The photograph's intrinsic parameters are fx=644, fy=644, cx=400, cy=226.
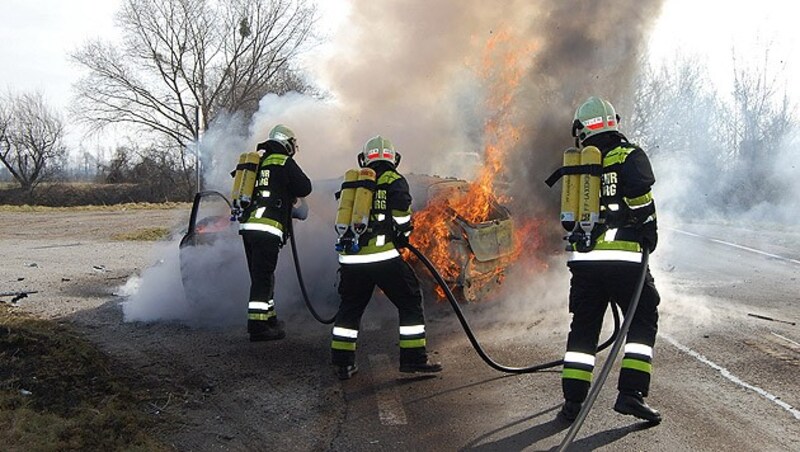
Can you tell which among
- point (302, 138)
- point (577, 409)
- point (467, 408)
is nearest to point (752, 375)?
point (577, 409)

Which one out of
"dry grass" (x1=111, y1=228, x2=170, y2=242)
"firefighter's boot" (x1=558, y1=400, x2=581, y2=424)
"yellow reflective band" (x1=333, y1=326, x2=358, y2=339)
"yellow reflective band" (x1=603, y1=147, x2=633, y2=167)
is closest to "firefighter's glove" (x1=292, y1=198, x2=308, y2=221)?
"yellow reflective band" (x1=333, y1=326, x2=358, y2=339)

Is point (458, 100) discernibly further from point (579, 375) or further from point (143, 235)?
point (143, 235)

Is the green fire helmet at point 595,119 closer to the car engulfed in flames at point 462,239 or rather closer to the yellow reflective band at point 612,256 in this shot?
the yellow reflective band at point 612,256

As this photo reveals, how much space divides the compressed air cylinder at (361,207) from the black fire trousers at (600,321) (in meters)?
1.76

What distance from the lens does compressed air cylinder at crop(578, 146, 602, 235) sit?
14.4ft

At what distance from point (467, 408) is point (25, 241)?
16.0 metres

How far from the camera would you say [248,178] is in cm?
651

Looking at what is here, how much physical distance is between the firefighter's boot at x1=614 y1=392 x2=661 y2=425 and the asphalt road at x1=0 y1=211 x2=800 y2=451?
0.09 metres

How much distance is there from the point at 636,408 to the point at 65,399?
3.86 m

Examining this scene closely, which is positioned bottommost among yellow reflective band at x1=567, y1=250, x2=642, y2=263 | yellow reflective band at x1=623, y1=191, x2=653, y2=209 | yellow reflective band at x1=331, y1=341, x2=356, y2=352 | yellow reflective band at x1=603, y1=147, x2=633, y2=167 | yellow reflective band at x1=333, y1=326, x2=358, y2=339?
yellow reflective band at x1=331, y1=341, x2=356, y2=352

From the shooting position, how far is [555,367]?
5.48 metres

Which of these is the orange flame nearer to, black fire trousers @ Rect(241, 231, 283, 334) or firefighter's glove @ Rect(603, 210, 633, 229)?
black fire trousers @ Rect(241, 231, 283, 334)

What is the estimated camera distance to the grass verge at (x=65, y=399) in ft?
12.2

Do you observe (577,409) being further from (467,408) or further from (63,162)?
(63,162)
